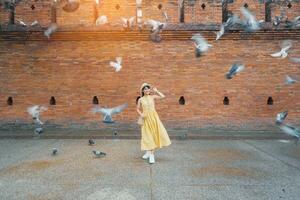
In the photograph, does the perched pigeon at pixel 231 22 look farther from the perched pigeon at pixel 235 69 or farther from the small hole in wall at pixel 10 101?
the small hole in wall at pixel 10 101

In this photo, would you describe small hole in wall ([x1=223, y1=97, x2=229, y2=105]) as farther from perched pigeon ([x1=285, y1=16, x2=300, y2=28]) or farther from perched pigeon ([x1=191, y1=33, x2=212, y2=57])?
perched pigeon ([x1=285, y1=16, x2=300, y2=28])

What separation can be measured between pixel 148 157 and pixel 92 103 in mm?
3747

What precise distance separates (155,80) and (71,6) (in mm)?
3391

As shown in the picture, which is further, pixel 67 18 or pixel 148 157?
pixel 67 18

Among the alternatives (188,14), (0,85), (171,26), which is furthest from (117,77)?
(0,85)

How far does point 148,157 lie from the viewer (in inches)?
284

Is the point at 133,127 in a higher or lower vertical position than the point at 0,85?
lower

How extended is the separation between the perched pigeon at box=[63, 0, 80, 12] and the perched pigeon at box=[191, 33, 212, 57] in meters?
3.59

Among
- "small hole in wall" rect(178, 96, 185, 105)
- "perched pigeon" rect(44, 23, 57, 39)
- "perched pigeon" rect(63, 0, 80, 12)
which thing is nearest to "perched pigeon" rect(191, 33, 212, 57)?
"small hole in wall" rect(178, 96, 185, 105)

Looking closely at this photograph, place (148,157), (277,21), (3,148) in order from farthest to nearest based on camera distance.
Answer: (277,21)
(3,148)
(148,157)

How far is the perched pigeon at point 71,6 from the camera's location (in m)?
10.5

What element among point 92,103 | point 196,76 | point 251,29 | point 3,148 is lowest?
point 3,148

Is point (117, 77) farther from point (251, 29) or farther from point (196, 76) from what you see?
point (251, 29)

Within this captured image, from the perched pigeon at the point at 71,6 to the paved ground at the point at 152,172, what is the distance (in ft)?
13.6
